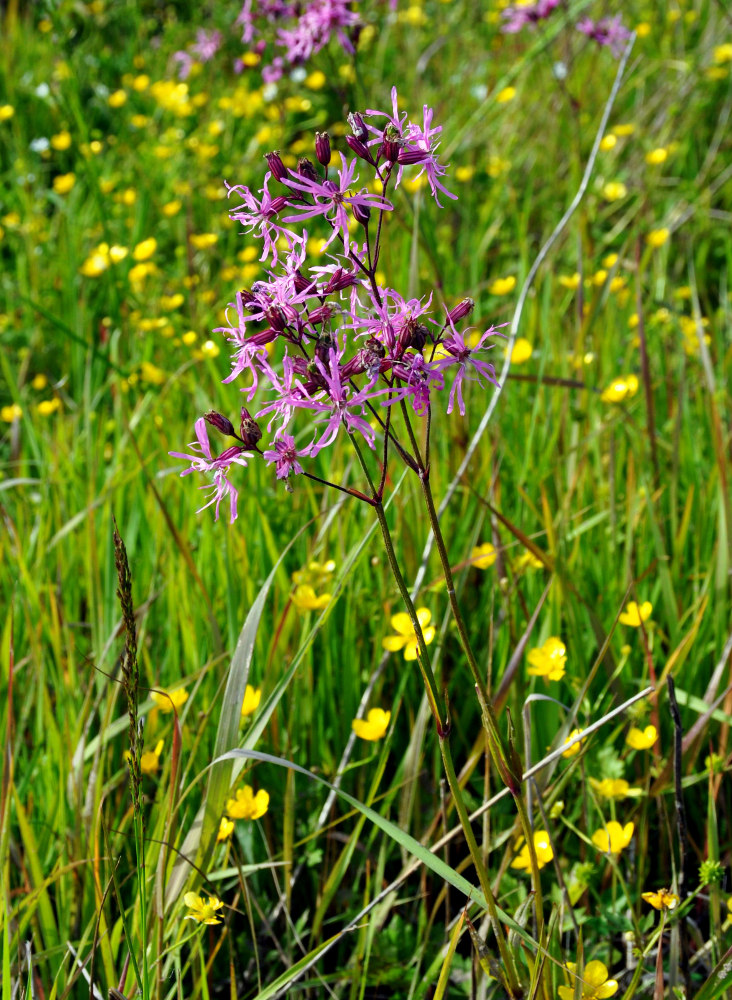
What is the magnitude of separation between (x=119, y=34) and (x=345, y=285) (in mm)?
5862

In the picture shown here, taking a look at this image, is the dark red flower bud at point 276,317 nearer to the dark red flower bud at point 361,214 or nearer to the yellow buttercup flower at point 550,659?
the dark red flower bud at point 361,214

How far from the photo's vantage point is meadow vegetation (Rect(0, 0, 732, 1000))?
1155 mm

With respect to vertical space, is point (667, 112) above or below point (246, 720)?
above

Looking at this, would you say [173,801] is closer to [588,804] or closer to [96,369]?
[588,804]

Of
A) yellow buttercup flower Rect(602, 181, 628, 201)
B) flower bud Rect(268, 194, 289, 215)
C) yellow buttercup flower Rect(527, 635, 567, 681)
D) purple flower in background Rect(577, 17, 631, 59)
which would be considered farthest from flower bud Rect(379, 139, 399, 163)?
yellow buttercup flower Rect(602, 181, 628, 201)

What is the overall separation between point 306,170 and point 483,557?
2.45 ft

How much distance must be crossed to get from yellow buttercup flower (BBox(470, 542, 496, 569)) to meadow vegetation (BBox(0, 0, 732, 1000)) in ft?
0.04

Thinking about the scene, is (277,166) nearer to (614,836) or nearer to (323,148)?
(323,148)

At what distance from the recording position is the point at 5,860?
1.20 m

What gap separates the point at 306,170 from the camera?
936 mm

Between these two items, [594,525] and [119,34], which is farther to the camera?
[119,34]

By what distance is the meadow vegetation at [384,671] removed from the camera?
45.5 inches

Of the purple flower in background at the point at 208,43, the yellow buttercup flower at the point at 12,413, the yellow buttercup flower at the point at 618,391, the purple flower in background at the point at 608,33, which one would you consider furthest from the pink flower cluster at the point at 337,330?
the purple flower in background at the point at 208,43

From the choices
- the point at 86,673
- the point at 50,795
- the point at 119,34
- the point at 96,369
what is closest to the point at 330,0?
the point at 96,369
